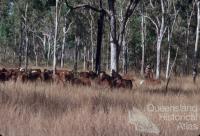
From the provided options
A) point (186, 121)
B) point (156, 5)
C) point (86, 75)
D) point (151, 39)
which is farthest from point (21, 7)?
point (186, 121)

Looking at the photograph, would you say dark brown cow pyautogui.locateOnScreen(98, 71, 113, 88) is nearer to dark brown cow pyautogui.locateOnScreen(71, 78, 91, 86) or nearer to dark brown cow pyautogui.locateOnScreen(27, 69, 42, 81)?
dark brown cow pyautogui.locateOnScreen(71, 78, 91, 86)

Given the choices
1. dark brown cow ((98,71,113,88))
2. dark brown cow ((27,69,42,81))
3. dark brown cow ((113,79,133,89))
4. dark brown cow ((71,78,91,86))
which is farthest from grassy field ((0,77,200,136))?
dark brown cow ((27,69,42,81))

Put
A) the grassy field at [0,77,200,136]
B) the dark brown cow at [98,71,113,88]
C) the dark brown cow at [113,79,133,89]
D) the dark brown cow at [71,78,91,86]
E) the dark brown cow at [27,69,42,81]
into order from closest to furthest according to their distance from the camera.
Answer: the grassy field at [0,77,200,136] → the dark brown cow at [113,79,133,89] → the dark brown cow at [98,71,113,88] → the dark brown cow at [71,78,91,86] → the dark brown cow at [27,69,42,81]

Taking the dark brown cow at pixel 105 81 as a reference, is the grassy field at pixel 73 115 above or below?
below

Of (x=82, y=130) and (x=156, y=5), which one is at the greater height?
(x=156, y=5)

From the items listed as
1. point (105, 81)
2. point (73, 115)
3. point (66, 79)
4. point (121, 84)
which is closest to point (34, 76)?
point (66, 79)

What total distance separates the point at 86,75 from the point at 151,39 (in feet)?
101

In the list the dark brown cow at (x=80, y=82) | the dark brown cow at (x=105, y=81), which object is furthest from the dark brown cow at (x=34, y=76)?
the dark brown cow at (x=105, y=81)

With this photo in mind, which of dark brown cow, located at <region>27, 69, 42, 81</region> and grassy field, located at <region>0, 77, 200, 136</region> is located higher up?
dark brown cow, located at <region>27, 69, 42, 81</region>

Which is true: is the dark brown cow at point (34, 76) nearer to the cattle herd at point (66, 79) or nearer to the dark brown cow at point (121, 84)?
the cattle herd at point (66, 79)

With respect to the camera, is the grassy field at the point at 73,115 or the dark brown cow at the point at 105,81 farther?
the dark brown cow at the point at 105,81

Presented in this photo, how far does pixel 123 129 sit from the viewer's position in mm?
7719

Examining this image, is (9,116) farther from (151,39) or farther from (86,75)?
(151,39)

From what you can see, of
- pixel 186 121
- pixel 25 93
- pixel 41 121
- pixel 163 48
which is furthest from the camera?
pixel 163 48
